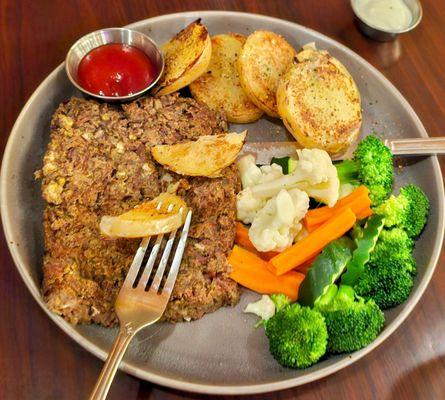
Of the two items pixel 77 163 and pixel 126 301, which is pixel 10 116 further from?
pixel 126 301

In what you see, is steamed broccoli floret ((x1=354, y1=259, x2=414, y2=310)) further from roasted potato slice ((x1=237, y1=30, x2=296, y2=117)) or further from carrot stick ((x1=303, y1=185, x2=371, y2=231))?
roasted potato slice ((x1=237, y1=30, x2=296, y2=117))

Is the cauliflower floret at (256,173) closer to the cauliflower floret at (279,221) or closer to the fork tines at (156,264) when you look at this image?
the cauliflower floret at (279,221)

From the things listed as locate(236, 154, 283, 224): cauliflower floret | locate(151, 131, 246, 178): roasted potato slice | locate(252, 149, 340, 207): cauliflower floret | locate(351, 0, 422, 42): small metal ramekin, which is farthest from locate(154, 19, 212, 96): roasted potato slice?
locate(351, 0, 422, 42): small metal ramekin

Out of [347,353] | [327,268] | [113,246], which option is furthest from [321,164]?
[113,246]

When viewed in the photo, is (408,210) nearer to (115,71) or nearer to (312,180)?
(312,180)

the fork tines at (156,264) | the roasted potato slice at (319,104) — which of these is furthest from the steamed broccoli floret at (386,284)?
the fork tines at (156,264)
